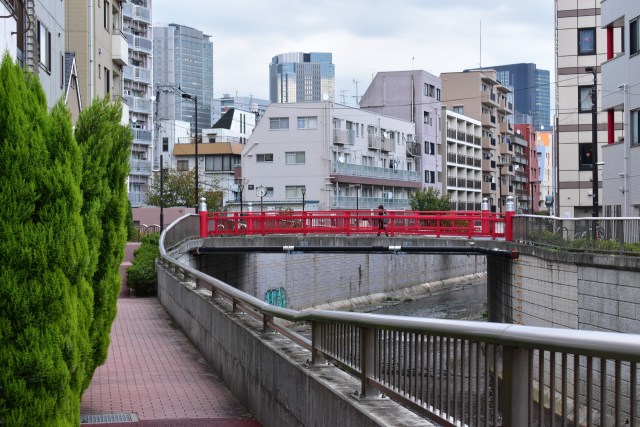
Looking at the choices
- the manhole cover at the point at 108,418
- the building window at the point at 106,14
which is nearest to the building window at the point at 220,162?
the building window at the point at 106,14

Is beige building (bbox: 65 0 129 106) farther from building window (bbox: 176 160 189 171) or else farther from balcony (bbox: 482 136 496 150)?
balcony (bbox: 482 136 496 150)

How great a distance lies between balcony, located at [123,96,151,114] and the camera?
8986 centimetres

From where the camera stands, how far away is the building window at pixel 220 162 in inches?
3797

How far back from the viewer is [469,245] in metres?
34.2

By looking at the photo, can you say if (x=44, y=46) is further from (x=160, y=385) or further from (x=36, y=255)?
(x=36, y=255)

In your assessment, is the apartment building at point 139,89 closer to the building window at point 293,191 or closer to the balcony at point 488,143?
the building window at point 293,191

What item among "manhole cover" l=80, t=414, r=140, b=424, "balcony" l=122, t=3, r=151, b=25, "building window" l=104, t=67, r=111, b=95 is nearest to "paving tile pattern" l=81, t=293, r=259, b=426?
"manhole cover" l=80, t=414, r=140, b=424

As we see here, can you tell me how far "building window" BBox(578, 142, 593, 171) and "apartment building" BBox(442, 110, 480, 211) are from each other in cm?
4366

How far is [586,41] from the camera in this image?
5244cm

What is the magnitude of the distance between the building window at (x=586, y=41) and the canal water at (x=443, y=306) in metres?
15.1

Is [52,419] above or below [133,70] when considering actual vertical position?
below

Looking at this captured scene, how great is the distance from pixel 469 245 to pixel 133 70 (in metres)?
67.7

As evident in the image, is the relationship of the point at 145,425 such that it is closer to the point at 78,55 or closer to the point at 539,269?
the point at 539,269

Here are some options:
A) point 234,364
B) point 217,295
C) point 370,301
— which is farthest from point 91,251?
point 370,301
